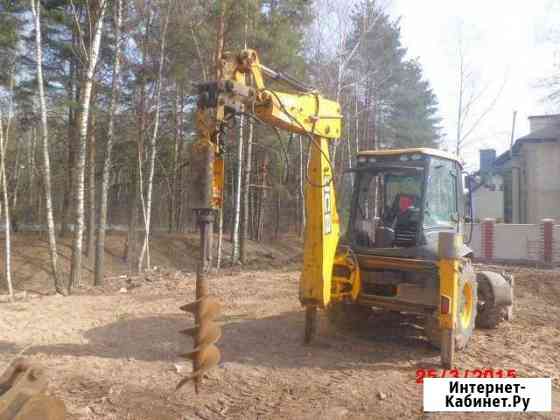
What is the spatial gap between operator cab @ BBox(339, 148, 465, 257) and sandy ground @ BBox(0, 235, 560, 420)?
137cm

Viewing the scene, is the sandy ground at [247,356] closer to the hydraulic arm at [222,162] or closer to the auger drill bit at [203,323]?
the auger drill bit at [203,323]

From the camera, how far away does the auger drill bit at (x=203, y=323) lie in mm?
4383

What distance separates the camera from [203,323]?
4.43 metres

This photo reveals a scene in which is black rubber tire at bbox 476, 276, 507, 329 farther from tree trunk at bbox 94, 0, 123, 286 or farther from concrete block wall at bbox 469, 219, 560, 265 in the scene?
concrete block wall at bbox 469, 219, 560, 265

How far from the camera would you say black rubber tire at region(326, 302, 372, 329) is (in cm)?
708

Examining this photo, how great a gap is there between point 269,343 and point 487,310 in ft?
11.3

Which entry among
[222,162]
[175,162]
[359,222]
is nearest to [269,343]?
[359,222]

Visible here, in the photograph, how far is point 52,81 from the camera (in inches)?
699

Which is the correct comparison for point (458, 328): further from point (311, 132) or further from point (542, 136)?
point (542, 136)

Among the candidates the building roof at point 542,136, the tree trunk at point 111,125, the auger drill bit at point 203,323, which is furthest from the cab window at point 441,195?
the building roof at point 542,136

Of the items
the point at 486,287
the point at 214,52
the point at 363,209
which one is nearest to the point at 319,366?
the point at 363,209

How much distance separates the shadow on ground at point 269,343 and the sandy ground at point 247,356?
0.01 m

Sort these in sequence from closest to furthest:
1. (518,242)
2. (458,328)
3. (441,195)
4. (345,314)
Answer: (458,328)
(441,195)
(345,314)
(518,242)

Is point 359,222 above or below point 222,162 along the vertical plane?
below
